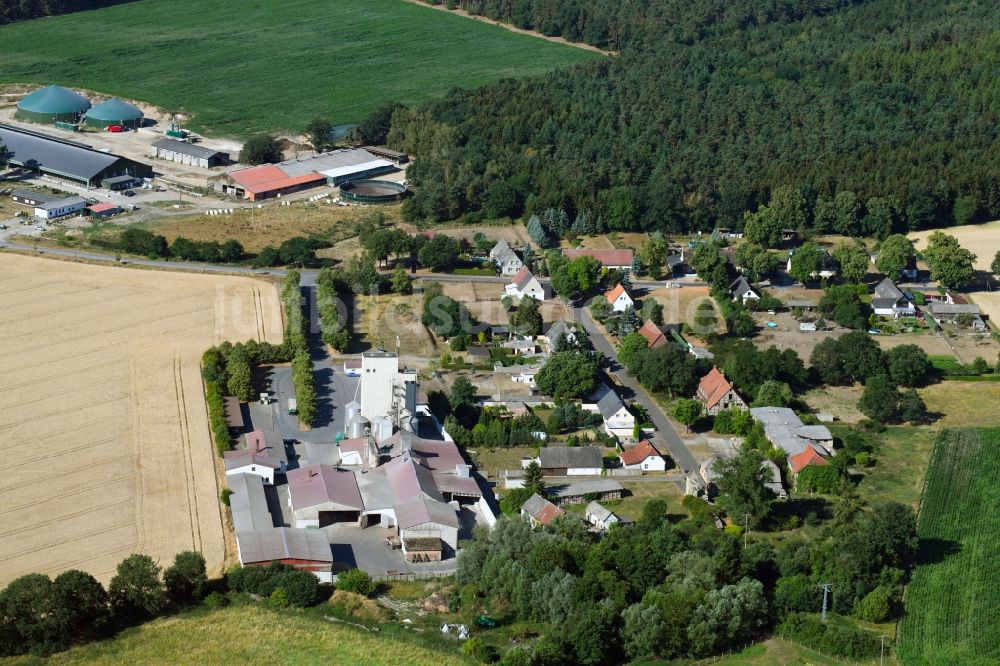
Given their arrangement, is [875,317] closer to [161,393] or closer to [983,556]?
[983,556]

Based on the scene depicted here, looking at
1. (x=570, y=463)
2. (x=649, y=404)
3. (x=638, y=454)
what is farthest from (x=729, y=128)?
(x=570, y=463)

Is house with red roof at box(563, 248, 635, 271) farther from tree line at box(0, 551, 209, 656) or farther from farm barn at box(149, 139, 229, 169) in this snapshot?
tree line at box(0, 551, 209, 656)

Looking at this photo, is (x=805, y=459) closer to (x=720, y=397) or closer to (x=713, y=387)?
(x=720, y=397)

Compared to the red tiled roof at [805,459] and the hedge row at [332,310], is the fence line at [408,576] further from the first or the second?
the hedge row at [332,310]

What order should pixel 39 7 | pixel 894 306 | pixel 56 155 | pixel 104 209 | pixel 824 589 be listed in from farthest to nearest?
pixel 39 7 → pixel 56 155 → pixel 104 209 → pixel 894 306 → pixel 824 589

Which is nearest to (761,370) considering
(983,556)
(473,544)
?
(983,556)

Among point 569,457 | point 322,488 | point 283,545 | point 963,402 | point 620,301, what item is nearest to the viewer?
point 283,545

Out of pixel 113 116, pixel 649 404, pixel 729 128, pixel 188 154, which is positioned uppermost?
pixel 113 116

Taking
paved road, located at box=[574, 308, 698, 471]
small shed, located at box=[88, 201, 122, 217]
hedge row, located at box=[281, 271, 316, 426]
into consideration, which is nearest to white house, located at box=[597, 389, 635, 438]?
Answer: paved road, located at box=[574, 308, 698, 471]
